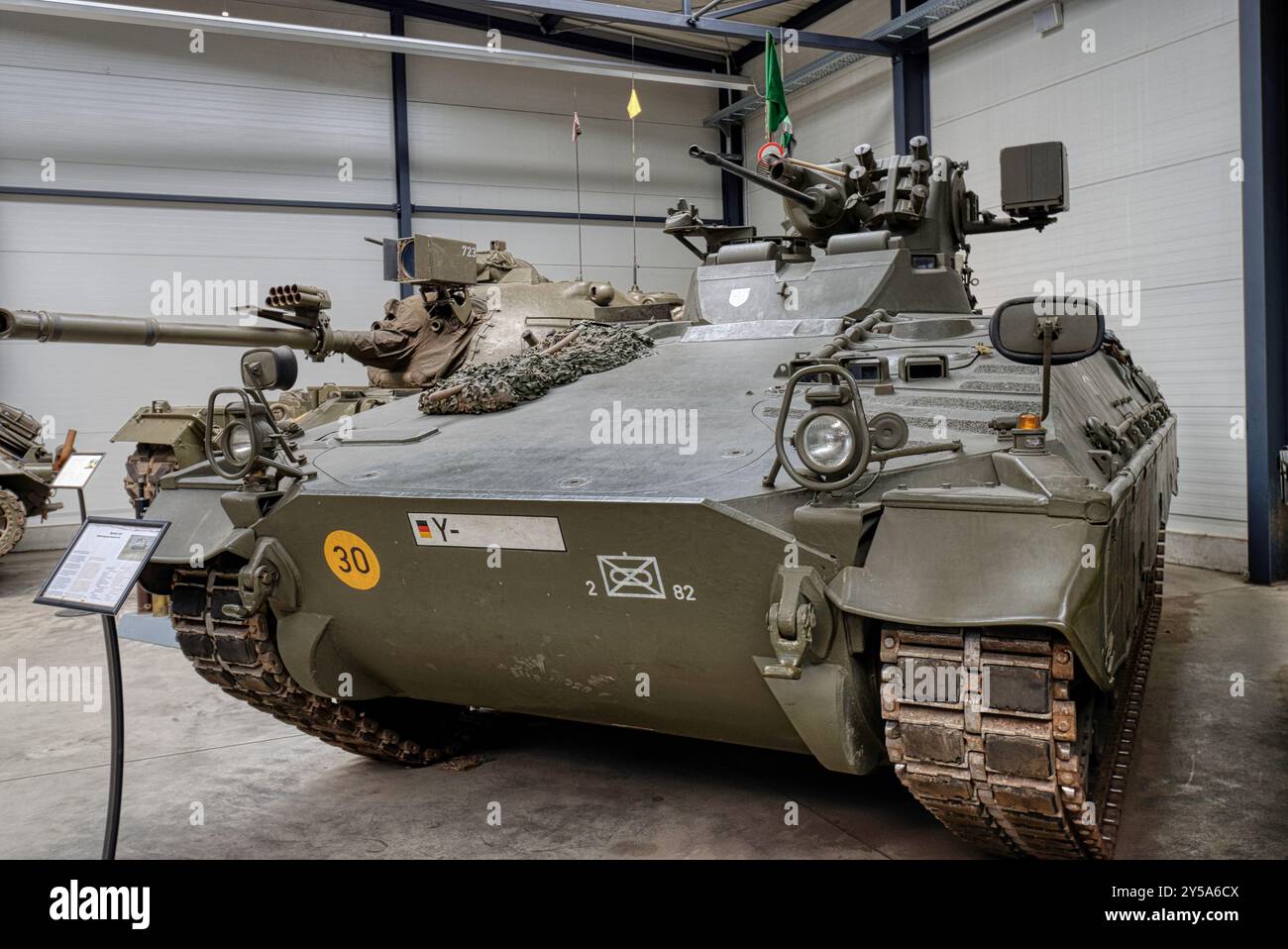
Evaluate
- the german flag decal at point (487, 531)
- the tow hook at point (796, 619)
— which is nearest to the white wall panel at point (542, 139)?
the german flag decal at point (487, 531)

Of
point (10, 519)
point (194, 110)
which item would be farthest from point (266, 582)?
point (194, 110)

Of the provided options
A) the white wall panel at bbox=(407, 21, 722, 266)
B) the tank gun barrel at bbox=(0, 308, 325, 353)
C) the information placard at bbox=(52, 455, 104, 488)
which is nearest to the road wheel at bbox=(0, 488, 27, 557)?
the information placard at bbox=(52, 455, 104, 488)

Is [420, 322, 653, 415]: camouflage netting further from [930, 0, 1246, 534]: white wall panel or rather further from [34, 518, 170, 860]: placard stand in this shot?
[930, 0, 1246, 534]: white wall panel

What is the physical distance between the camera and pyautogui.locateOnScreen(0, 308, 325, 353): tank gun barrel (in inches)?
271

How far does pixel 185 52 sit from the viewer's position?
13008 mm

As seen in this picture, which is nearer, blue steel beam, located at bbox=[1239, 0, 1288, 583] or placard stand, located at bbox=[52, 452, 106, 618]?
placard stand, located at bbox=[52, 452, 106, 618]

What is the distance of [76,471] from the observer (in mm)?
7762

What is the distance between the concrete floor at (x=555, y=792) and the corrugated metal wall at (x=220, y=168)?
739cm

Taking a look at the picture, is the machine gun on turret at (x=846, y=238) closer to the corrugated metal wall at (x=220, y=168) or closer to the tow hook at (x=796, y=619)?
the tow hook at (x=796, y=619)

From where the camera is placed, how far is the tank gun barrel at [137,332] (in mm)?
6895

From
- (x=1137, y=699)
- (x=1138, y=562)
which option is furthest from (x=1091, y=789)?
(x=1137, y=699)

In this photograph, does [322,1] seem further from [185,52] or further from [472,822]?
[472,822]

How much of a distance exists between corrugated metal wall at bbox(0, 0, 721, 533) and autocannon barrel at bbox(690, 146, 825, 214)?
909 centimetres

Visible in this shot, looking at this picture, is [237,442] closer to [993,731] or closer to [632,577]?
[632,577]
